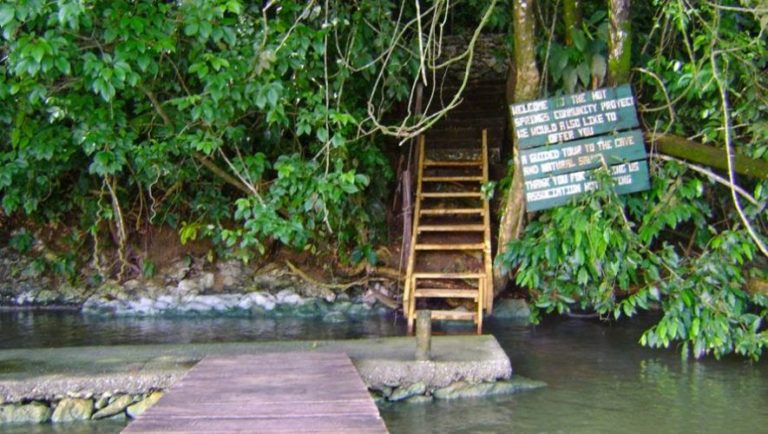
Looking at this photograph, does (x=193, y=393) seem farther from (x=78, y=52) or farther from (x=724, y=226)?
(x=724, y=226)

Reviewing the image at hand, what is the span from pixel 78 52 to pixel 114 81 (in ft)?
1.59

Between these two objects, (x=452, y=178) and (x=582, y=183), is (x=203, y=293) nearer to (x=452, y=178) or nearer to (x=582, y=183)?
(x=452, y=178)

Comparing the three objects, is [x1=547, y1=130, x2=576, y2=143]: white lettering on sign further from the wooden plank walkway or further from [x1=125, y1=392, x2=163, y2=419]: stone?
[x1=125, y1=392, x2=163, y2=419]: stone

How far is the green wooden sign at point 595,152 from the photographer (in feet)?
23.5

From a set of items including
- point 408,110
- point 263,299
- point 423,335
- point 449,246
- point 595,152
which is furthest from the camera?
point 263,299

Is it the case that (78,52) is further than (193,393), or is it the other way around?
(78,52)

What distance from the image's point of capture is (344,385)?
513cm

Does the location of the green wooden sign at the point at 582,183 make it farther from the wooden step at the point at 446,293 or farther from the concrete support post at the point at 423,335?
the concrete support post at the point at 423,335

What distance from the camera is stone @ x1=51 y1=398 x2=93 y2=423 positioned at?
5835 mm

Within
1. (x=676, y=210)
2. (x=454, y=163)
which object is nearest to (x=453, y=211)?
(x=454, y=163)

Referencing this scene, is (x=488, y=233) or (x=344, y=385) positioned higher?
(x=488, y=233)

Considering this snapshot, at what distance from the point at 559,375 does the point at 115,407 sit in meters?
3.61

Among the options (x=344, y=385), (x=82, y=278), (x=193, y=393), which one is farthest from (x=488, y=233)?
(x=82, y=278)

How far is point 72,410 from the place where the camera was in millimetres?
5867
